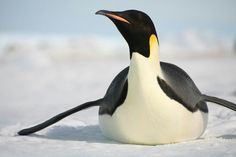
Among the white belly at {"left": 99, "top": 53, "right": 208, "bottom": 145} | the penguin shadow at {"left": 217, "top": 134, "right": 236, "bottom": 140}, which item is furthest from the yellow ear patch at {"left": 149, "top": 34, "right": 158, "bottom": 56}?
the penguin shadow at {"left": 217, "top": 134, "right": 236, "bottom": 140}

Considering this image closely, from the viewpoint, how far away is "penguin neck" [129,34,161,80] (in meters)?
3.68

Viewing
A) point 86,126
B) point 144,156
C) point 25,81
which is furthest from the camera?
point 25,81

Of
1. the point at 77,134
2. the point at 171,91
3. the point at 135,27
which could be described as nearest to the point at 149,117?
the point at 171,91

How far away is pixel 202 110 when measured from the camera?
4145 mm

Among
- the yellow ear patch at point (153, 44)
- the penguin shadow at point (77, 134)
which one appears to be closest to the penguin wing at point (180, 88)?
the yellow ear patch at point (153, 44)

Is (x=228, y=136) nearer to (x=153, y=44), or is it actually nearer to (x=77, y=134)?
(x=153, y=44)

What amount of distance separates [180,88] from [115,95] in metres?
0.52

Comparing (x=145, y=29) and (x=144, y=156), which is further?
(x=145, y=29)

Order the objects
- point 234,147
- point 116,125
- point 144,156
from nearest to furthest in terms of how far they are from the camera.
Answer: point 144,156
point 234,147
point 116,125

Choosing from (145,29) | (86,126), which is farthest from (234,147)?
(86,126)

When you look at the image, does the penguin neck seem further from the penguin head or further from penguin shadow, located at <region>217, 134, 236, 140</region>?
penguin shadow, located at <region>217, 134, 236, 140</region>

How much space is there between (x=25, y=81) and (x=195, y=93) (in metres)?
10.1

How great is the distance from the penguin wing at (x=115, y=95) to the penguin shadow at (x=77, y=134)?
314 mm

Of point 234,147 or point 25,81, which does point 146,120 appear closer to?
point 234,147
